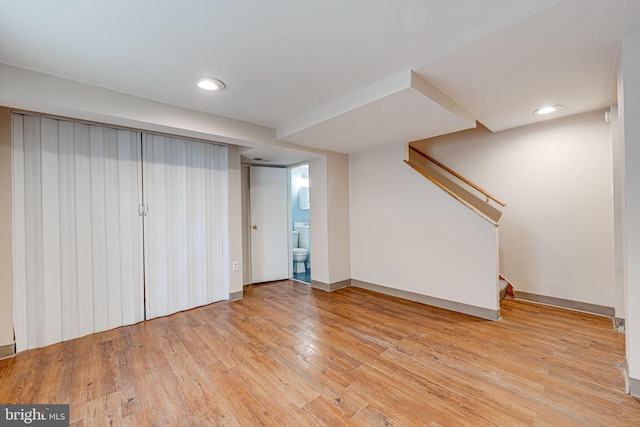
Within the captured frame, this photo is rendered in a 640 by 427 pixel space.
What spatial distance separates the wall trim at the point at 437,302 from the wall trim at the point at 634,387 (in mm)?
1103

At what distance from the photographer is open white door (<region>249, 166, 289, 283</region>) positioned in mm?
4188

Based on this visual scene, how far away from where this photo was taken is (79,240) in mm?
2422

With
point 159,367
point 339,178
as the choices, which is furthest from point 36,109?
point 339,178

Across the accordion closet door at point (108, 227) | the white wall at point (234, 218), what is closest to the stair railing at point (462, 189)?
the white wall at point (234, 218)

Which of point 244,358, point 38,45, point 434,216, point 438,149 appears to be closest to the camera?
point 38,45

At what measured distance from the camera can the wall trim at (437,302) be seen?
271 centimetres

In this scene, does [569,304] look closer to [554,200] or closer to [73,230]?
[554,200]

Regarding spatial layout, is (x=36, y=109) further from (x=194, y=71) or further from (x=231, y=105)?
(x=231, y=105)

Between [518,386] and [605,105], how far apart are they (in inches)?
111

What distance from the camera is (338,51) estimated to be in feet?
5.56

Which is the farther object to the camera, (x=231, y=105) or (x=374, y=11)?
(x=231, y=105)

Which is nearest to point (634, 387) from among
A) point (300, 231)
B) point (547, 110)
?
point (547, 110)

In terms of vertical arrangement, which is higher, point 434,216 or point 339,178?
point 339,178

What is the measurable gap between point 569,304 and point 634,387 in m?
1.67
